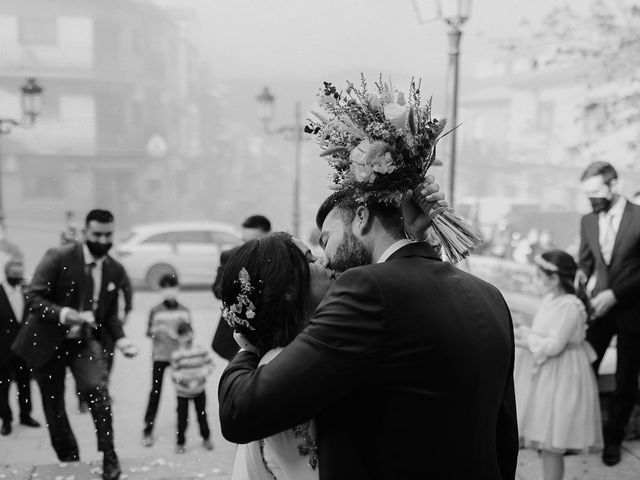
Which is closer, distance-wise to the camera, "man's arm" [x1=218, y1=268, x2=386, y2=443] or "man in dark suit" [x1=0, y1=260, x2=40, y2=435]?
"man's arm" [x1=218, y1=268, x2=386, y2=443]

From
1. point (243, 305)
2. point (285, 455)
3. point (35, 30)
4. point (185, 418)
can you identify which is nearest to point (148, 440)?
point (185, 418)

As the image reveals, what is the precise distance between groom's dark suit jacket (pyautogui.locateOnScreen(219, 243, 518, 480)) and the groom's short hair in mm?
75

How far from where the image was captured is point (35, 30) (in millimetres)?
17188

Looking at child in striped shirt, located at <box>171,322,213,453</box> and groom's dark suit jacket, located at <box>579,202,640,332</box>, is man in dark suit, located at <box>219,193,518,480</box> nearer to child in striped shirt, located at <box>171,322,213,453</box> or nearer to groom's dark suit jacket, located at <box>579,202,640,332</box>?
groom's dark suit jacket, located at <box>579,202,640,332</box>

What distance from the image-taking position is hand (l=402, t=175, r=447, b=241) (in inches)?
62.9

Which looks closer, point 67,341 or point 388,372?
point 388,372

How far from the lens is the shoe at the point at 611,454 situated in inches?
162

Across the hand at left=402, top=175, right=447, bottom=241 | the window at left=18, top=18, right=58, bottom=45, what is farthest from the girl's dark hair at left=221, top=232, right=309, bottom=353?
the window at left=18, top=18, right=58, bottom=45

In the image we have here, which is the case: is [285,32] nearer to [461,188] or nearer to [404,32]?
[404,32]

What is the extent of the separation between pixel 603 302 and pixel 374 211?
305 cm

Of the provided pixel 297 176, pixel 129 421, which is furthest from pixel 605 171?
pixel 297 176

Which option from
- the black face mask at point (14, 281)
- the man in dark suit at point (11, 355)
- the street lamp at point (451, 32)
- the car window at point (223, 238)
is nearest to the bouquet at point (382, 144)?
the street lamp at point (451, 32)

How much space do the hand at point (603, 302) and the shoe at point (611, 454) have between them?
31.2 inches

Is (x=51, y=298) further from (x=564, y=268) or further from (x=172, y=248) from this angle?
(x=172, y=248)
